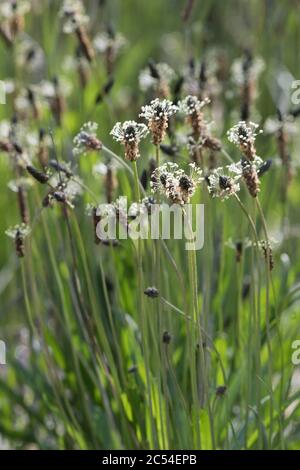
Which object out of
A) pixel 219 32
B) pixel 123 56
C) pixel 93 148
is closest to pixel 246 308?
pixel 93 148

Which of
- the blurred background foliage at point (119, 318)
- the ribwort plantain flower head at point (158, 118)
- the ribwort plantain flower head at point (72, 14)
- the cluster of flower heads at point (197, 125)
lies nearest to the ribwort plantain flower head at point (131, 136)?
the ribwort plantain flower head at point (158, 118)

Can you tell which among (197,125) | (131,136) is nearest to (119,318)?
(197,125)

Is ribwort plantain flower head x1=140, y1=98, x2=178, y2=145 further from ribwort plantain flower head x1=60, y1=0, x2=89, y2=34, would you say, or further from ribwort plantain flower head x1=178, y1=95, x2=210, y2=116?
ribwort plantain flower head x1=60, y1=0, x2=89, y2=34

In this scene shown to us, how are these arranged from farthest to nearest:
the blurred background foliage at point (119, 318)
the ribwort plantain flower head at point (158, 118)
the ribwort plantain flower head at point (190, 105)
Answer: the blurred background foliage at point (119, 318) < the ribwort plantain flower head at point (190, 105) < the ribwort plantain flower head at point (158, 118)

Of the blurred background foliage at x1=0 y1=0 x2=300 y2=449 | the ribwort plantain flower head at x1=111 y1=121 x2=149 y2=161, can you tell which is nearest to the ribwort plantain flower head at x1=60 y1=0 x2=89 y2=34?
the blurred background foliage at x1=0 y1=0 x2=300 y2=449

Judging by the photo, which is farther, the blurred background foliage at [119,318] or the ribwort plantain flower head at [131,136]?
the blurred background foliage at [119,318]

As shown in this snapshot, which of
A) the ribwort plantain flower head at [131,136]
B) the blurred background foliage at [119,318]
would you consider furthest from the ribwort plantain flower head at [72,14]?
the ribwort plantain flower head at [131,136]

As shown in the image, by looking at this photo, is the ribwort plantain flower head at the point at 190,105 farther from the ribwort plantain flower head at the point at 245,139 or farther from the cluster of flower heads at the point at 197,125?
the ribwort plantain flower head at the point at 245,139

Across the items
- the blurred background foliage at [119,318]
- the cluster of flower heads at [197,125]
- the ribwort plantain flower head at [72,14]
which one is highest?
the ribwort plantain flower head at [72,14]

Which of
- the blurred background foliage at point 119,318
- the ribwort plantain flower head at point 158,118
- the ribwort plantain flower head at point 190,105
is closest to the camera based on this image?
the ribwort plantain flower head at point 158,118

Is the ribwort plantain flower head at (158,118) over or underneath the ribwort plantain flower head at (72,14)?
underneath
